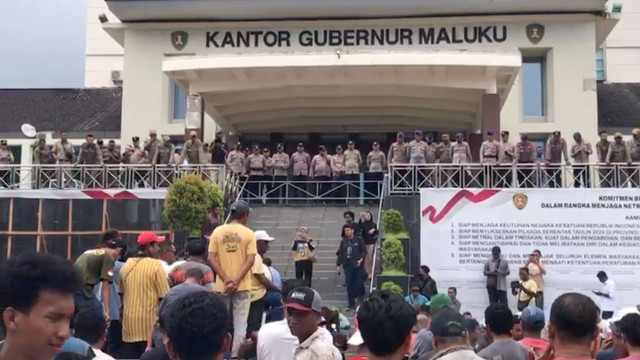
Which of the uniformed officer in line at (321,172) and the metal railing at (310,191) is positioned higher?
the uniformed officer in line at (321,172)

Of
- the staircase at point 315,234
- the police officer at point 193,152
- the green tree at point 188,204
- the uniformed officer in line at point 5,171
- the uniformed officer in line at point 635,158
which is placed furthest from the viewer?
the uniformed officer in line at point 5,171

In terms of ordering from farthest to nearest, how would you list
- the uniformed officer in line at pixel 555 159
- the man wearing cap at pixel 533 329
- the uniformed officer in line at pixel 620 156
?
1. the uniformed officer in line at pixel 555 159
2. the uniformed officer in line at pixel 620 156
3. the man wearing cap at pixel 533 329

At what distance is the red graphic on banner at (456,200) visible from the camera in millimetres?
17469

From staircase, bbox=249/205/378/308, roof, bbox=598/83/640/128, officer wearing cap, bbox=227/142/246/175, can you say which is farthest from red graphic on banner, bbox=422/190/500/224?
roof, bbox=598/83/640/128

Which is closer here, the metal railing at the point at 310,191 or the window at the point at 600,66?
the metal railing at the point at 310,191

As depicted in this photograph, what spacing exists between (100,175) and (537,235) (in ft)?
31.9

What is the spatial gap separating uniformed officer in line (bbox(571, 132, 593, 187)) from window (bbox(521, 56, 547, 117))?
19.4ft

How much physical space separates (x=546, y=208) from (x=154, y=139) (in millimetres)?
8957

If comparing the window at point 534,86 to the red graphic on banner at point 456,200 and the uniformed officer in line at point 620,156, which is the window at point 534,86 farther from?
the red graphic on banner at point 456,200

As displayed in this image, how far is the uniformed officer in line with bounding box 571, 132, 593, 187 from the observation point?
744 inches

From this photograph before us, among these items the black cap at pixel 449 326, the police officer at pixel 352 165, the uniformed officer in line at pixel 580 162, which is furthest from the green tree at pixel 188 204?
the black cap at pixel 449 326

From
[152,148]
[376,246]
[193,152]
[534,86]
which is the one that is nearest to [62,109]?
[152,148]

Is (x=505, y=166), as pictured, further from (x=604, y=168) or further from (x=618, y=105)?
(x=618, y=105)

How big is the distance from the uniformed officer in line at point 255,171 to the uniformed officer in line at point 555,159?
6612mm
